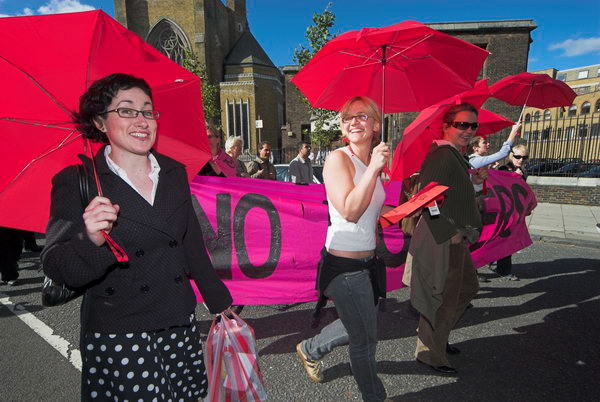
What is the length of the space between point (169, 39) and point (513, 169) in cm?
3921

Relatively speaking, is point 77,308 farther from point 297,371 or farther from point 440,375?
point 440,375

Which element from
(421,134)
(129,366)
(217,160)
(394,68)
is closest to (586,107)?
(421,134)

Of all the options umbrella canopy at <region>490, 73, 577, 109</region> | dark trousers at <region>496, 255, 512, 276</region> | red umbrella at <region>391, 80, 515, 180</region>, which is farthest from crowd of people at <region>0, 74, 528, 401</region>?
dark trousers at <region>496, 255, 512, 276</region>

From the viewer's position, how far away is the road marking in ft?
10.8

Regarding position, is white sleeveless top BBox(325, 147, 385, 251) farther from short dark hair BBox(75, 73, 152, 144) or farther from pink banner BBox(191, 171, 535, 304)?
pink banner BBox(191, 171, 535, 304)

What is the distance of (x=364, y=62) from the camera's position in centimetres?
300

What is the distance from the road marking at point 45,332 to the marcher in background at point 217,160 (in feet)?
7.24

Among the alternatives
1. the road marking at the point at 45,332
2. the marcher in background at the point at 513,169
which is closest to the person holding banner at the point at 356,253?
the road marking at the point at 45,332

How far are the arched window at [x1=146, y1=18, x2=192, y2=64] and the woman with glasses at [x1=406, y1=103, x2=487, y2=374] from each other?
3797 centimetres

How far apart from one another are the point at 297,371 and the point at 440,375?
1231mm

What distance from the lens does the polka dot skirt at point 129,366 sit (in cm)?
151

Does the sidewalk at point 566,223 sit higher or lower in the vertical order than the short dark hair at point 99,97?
lower

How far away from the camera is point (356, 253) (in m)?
2.10

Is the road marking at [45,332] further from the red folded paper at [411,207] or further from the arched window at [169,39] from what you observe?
the arched window at [169,39]
